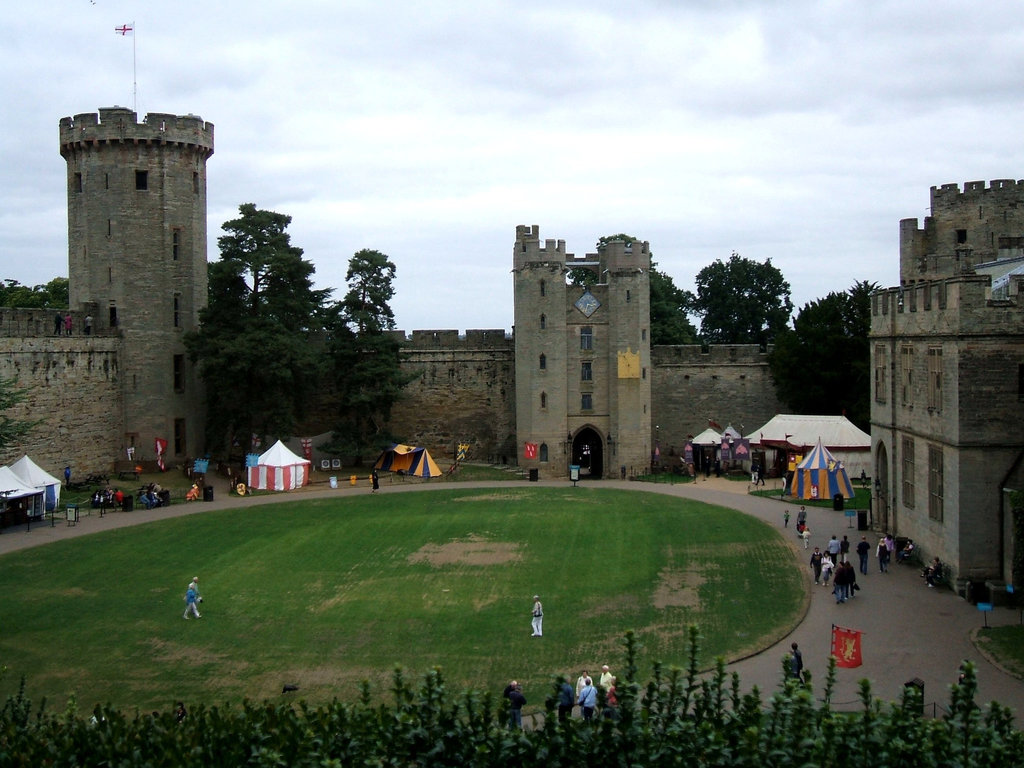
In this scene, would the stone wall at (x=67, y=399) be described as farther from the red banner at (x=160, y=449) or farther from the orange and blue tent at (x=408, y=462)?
the orange and blue tent at (x=408, y=462)

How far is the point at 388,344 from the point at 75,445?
529 inches

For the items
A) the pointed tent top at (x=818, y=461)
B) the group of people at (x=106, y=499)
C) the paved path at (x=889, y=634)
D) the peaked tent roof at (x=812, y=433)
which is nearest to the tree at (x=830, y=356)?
the peaked tent roof at (x=812, y=433)

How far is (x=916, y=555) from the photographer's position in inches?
1120

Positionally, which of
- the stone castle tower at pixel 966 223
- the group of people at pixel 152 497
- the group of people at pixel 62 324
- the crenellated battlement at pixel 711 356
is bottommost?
the group of people at pixel 152 497

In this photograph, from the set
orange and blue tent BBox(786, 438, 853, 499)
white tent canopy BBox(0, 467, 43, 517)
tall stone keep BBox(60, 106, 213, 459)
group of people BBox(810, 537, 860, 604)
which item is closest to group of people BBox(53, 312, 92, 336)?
tall stone keep BBox(60, 106, 213, 459)

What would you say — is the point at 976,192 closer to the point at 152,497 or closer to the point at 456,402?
the point at 456,402

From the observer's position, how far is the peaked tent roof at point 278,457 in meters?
41.2

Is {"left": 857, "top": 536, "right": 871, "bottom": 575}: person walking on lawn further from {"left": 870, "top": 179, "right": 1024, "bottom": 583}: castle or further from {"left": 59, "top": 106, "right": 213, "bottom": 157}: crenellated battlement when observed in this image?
{"left": 59, "top": 106, "right": 213, "bottom": 157}: crenellated battlement

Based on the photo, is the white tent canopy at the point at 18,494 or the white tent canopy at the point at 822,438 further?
the white tent canopy at the point at 822,438

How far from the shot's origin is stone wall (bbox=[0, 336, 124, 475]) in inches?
1540

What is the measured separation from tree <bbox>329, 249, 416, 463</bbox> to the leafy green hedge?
34197mm

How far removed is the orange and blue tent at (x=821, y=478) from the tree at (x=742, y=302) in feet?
120

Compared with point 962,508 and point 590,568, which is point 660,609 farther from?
point 962,508

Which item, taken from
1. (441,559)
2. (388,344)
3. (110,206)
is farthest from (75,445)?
(441,559)
